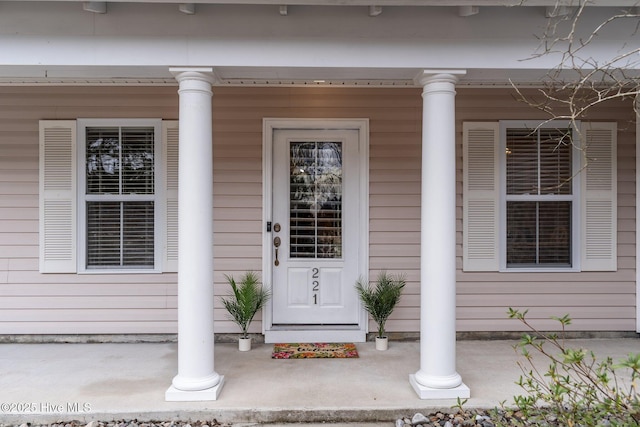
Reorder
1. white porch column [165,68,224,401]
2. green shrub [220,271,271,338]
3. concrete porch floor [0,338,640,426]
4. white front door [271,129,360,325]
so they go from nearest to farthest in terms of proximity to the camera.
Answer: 1. concrete porch floor [0,338,640,426]
2. white porch column [165,68,224,401]
3. green shrub [220,271,271,338]
4. white front door [271,129,360,325]

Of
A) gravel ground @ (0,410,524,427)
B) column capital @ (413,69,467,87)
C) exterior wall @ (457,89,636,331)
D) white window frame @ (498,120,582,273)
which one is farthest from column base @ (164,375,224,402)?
white window frame @ (498,120,582,273)

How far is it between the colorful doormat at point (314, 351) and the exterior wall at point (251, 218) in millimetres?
415

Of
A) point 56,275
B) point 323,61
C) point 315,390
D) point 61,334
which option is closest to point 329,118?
point 323,61

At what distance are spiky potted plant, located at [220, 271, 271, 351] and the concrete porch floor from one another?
0.54 feet

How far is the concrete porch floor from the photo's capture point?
2787 mm

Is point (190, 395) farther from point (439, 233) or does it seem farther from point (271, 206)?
point (439, 233)

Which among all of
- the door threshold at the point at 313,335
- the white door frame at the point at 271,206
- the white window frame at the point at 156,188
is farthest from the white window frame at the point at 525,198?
the white window frame at the point at 156,188

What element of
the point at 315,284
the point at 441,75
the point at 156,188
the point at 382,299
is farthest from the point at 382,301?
the point at 156,188

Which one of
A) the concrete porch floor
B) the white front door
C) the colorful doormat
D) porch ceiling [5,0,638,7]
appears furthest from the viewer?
the white front door

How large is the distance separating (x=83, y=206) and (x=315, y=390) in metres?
2.84

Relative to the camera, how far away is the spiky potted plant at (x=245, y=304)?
383cm

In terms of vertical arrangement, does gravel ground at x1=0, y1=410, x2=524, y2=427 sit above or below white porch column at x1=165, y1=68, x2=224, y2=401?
below

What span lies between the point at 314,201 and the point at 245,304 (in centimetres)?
120

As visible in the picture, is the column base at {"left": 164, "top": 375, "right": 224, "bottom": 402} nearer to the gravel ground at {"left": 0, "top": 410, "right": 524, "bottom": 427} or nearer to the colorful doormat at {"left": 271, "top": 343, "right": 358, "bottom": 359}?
the gravel ground at {"left": 0, "top": 410, "right": 524, "bottom": 427}
